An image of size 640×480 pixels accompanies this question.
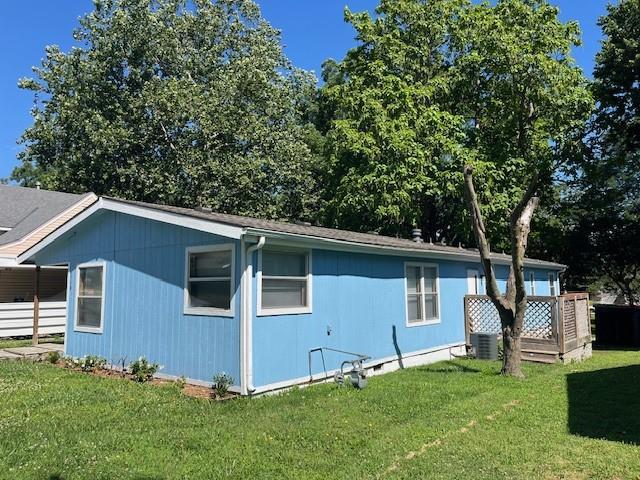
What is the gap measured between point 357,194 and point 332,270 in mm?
11673

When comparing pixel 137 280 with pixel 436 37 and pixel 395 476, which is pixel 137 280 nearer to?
pixel 395 476

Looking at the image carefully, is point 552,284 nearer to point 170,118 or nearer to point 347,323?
point 347,323

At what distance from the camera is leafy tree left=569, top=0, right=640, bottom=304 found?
17188 mm

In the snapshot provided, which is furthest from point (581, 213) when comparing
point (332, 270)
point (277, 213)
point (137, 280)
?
point (137, 280)

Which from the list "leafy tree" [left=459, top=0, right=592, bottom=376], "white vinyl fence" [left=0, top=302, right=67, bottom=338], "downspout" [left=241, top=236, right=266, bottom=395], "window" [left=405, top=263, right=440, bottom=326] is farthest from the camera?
"leafy tree" [left=459, top=0, right=592, bottom=376]

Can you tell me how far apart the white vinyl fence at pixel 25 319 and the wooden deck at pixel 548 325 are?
1141 centimetres

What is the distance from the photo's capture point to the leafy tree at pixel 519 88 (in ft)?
59.8

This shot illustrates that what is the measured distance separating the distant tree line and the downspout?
12604 mm

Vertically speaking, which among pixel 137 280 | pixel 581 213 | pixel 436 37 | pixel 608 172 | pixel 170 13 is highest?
pixel 170 13

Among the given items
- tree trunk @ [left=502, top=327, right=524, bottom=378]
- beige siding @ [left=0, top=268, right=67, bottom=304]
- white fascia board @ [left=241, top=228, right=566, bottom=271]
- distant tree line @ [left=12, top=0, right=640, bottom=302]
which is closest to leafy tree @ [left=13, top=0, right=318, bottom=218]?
distant tree line @ [left=12, top=0, right=640, bottom=302]

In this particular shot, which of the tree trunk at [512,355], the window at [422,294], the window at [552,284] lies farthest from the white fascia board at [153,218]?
the window at [552,284]

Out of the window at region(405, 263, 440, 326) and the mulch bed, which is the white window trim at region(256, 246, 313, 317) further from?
the window at region(405, 263, 440, 326)

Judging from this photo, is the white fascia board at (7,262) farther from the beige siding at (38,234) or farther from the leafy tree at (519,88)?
the leafy tree at (519,88)

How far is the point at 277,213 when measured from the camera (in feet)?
78.0
